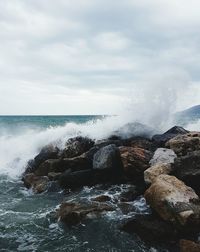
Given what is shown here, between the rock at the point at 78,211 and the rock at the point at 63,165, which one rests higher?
the rock at the point at 63,165

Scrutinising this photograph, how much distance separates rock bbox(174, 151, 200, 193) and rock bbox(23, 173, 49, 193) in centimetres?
452

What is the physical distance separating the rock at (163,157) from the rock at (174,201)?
191 cm

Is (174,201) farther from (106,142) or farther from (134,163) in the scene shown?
(106,142)

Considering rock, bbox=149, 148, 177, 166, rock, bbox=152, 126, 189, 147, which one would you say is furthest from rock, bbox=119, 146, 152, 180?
rock, bbox=152, 126, 189, 147

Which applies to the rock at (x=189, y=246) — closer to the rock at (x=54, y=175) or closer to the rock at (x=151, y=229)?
the rock at (x=151, y=229)

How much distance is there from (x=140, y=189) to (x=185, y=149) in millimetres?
2175

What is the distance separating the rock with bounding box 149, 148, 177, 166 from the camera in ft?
33.4

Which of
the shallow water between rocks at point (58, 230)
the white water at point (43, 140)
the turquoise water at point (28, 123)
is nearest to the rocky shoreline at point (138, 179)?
the shallow water between rocks at point (58, 230)

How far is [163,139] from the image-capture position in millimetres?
12805

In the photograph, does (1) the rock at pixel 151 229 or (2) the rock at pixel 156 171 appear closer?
(1) the rock at pixel 151 229

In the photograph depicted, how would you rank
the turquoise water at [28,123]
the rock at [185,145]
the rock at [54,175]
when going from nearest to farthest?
1. the rock at [185,145]
2. the rock at [54,175]
3. the turquoise water at [28,123]

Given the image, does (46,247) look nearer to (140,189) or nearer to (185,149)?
(140,189)

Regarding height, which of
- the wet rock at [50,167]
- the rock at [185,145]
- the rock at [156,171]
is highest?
the rock at [185,145]

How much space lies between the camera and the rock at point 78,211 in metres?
8.16
